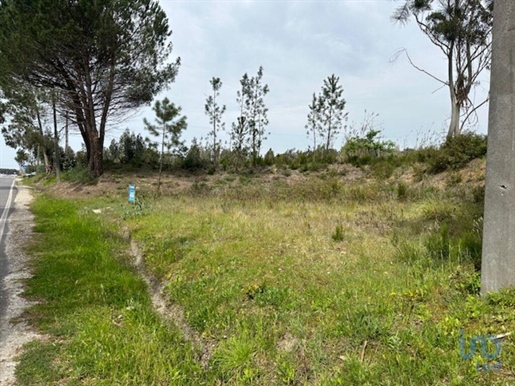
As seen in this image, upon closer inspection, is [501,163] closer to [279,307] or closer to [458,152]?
[279,307]

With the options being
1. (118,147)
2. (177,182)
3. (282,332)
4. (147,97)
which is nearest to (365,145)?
(177,182)

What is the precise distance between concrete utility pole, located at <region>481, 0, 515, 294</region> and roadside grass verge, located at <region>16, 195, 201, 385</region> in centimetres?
262

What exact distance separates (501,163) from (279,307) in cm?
230

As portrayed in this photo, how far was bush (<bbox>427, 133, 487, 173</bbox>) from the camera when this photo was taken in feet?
38.2

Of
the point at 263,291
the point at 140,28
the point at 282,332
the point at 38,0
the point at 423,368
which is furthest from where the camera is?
the point at 140,28

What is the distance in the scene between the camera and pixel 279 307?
11.1 feet

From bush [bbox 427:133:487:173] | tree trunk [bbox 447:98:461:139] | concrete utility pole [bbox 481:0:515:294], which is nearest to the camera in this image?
concrete utility pole [bbox 481:0:515:294]

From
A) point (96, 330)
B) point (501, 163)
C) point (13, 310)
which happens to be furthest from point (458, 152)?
point (13, 310)

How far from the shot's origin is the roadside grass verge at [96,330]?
2.82 meters

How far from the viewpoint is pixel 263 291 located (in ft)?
12.3

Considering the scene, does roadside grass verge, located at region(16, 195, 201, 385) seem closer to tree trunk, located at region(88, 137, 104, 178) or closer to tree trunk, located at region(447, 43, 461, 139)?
tree trunk, located at region(88, 137, 104, 178)

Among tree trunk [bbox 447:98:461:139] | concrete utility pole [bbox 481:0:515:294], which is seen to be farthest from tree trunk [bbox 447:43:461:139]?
concrete utility pole [bbox 481:0:515:294]

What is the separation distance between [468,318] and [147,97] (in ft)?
60.6

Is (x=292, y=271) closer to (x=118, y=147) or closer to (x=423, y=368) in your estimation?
(x=423, y=368)
